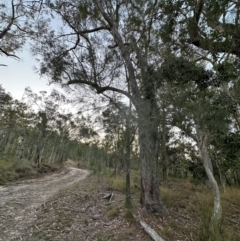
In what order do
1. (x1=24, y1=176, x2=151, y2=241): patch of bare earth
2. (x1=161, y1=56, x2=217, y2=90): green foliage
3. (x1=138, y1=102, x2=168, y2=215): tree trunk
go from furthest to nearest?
(x1=138, y1=102, x2=168, y2=215): tree trunk, (x1=161, y1=56, x2=217, y2=90): green foliage, (x1=24, y1=176, x2=151, y2=241): patch of bare earth

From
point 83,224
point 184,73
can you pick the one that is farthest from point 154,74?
point 83,224

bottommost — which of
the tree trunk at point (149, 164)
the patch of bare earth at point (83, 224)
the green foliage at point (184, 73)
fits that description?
the patch of bare earth at point (83, 224)

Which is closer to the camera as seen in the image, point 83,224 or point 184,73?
point 184,73

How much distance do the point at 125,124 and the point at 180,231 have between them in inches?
109

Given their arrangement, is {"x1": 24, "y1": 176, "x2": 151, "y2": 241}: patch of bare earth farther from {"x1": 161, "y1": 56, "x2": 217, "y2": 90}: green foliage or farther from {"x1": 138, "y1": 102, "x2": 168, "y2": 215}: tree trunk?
{"x1": 161, "y1": 56, "x2": 217, "y2": 90}: green foliage

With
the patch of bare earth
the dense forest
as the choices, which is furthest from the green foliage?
the patch of bare earth

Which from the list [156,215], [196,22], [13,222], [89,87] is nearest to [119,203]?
[156,215]

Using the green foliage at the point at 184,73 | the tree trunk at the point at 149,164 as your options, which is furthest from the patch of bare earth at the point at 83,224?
the green foliage at the point at 184,73

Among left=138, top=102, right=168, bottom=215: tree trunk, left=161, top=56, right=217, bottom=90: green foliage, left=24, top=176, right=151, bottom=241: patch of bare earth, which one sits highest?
left=161, top=56, right=217, bottom=90: green foliage

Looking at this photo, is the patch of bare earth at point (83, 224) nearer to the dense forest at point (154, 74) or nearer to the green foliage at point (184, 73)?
the dense forest at point (154, 74)

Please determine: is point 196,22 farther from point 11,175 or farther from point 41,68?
point 11,175

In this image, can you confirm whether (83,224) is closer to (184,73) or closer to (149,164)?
(149,164)

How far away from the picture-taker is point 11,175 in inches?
500

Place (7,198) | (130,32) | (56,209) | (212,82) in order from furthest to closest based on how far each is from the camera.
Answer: (7,198) < (130,32) < (56,209) < (212,82)
